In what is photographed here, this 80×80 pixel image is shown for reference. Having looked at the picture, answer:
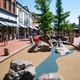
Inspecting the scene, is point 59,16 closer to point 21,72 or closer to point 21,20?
point 21,20

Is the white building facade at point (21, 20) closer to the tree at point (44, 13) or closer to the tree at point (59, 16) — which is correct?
the tree at point (44, 13)

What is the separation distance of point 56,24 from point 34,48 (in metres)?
14.4

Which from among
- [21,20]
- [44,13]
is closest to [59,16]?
[44,13]

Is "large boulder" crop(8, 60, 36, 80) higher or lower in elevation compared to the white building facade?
lower

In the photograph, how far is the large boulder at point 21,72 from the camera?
2900 mm

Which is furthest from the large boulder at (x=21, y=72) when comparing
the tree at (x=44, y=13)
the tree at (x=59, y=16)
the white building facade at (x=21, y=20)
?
the tree at (x=59, y=16)

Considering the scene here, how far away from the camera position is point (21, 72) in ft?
9.70

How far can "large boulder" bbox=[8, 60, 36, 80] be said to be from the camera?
2.90 metres

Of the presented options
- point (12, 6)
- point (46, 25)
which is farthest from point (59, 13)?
point (12, 6)

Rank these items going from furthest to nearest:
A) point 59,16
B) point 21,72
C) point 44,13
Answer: point 59,16 < point 44,13 < point 21,72

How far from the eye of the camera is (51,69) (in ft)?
13.8

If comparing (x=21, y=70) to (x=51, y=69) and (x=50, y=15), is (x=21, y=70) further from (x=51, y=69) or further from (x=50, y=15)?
(x=50, y=15)

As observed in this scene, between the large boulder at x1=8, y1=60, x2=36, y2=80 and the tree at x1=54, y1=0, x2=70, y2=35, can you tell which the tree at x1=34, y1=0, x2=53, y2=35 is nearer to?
the tree at x1=54, y1=0, x2=70, y2=35

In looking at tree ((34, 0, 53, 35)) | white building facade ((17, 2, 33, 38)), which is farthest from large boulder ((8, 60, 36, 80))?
white building facade ((17, 2, 33, 38))
